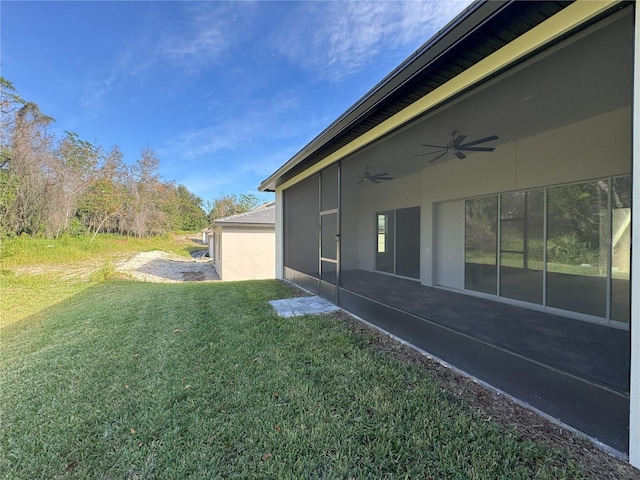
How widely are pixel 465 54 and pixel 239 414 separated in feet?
11.7

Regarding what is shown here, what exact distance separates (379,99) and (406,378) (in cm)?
304

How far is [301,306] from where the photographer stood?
5562 mm

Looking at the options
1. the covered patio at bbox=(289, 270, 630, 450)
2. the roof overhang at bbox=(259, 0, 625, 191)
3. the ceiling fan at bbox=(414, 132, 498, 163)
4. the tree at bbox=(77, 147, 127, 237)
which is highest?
the tree at bbox=(77, 147, 127, 237)

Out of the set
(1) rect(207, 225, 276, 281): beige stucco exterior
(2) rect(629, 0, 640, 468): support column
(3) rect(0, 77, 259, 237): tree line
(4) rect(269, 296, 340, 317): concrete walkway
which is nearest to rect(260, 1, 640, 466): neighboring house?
(2) rect(629, 0, 640, 468): support column

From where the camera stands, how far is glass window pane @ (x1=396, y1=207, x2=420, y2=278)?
8.04 m

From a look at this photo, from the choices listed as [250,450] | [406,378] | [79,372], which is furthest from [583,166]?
[79,372]

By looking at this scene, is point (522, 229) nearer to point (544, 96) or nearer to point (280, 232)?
point (544, 96)

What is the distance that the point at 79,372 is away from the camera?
118 inches

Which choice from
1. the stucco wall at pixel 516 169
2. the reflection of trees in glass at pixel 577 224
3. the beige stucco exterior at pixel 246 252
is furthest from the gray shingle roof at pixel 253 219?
the reflection of trees in glass at pixel 577 224

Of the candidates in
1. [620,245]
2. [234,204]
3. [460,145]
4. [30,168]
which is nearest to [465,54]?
[460,145]

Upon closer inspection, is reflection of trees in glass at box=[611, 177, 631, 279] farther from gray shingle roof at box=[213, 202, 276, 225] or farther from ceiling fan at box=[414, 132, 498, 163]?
gray shingle roof at box=[213, 202, 276, 225]

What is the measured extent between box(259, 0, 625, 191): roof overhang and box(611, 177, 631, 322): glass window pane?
332cm

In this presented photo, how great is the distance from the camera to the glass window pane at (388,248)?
9148mm

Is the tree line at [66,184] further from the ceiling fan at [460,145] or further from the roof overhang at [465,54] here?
the ceiling fan at [460,145]
